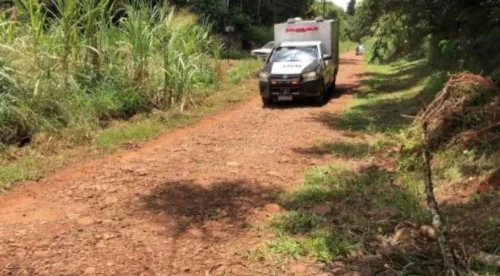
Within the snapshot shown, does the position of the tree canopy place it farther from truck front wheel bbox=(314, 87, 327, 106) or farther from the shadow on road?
the shadow on road

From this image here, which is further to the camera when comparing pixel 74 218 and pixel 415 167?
pixel 415 167

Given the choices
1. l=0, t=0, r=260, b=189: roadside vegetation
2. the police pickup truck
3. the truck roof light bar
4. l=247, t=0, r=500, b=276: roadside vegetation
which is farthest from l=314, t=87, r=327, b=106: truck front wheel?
the truck roof light bar

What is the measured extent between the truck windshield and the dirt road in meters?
4.37

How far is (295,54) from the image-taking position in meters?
12.9

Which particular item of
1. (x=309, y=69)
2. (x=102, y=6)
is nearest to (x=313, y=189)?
(x=102, y=6)

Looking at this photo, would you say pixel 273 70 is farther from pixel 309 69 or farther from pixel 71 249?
pixel 71 249

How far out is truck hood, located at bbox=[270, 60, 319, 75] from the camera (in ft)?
39.9

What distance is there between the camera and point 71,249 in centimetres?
440

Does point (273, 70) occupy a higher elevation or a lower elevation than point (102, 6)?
lower

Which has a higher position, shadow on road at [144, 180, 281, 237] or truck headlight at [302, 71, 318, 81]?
truck headlight at [302, 71, 318, 81]

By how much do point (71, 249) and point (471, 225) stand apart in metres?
3.34

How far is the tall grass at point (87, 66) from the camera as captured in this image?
787 centimetres

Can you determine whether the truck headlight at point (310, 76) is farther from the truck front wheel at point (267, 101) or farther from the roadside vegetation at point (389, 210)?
the roadside vegetation at point (389, 210)

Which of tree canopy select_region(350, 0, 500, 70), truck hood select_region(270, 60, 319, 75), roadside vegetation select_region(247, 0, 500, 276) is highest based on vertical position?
tree canopy select_region(350, 0, 500, 70)
